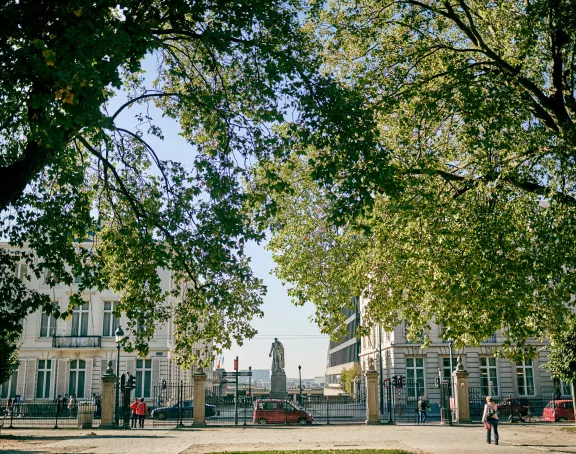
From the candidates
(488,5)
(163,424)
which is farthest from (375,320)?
(163,424)

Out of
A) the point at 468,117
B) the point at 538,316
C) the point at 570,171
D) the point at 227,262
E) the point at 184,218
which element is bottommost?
the point at 538,316

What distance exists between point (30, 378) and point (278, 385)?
20288mm

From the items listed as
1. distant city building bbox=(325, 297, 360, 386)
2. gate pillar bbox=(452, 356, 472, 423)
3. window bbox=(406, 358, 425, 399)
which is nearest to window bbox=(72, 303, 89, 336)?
window bbox=(406, 358, 425, 399)

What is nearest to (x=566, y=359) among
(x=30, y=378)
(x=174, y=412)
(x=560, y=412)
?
(x=560, y=412)

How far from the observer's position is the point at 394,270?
19.4m

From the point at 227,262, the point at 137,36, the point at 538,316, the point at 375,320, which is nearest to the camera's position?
the point at 137,36

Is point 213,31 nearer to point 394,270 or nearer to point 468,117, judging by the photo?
point 468,117

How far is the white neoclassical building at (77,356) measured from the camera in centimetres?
4938

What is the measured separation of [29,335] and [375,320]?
38.5m

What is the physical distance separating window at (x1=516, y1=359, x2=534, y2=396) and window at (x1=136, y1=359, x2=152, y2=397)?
97.9 ft

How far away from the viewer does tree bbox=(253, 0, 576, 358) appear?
16.0 meters

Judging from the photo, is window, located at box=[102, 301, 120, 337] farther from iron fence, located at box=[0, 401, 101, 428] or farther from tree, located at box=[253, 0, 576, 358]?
tree, located at box=[253, 0, 576, 358]

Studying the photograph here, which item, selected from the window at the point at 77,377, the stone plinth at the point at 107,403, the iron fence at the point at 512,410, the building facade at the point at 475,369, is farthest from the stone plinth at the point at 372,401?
the window at the point at 77,377

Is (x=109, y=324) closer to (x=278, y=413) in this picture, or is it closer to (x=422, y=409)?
(x=278, y=413)
